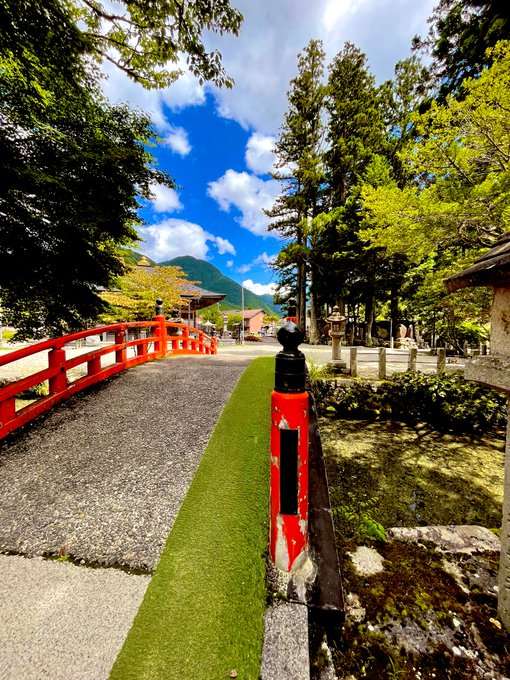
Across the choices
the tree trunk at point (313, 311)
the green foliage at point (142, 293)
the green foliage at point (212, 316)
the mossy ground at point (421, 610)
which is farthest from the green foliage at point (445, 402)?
the green foliage at point (212, 316)

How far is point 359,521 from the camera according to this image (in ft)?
10.3

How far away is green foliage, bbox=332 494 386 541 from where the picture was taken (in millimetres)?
2287

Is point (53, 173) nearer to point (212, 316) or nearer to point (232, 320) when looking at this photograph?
point (212, 316)

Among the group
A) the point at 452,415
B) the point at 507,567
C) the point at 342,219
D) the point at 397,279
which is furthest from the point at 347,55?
the point at 507,567

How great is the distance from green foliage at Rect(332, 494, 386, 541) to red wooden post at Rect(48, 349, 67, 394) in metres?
3.50

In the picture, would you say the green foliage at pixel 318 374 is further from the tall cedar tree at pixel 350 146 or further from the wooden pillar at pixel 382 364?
the tall cedar tree at pixel 350 146

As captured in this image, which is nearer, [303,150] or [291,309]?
[291,309]

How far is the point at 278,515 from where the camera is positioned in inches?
52.4

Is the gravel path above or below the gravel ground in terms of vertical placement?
above

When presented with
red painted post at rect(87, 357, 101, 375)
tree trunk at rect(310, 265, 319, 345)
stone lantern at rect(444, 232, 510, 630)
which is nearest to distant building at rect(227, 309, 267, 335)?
tree trunk at rect(310, 265, 319, 345)

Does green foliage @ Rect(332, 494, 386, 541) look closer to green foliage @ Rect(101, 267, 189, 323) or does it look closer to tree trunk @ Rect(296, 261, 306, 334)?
green foliage @ Rect(101, 267, 189, 323)

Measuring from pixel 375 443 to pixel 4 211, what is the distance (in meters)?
7.07

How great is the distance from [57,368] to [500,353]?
13.2 feet

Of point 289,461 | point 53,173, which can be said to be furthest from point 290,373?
point 53,173
